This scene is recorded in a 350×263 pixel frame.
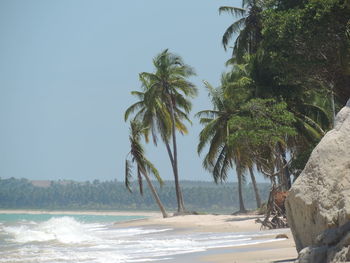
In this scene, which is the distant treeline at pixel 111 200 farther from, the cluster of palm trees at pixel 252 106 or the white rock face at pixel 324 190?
the white rock face at pixel 324 190

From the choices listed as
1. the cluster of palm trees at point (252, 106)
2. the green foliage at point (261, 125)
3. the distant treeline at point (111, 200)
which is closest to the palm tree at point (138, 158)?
the cluster of palm trees at point (252, 106)

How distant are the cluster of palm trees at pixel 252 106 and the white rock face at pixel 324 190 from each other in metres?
11.0

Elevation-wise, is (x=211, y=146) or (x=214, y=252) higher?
(x=211, y=146)

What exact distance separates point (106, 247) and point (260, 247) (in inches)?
234

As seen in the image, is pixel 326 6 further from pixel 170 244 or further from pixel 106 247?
pixel 106 247

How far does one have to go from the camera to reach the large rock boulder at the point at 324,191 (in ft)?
29.3

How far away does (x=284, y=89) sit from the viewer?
3055cm

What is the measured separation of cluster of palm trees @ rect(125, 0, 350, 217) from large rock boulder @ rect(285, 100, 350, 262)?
10978 mm

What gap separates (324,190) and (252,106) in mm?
17401

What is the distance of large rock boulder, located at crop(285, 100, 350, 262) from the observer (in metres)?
8.93

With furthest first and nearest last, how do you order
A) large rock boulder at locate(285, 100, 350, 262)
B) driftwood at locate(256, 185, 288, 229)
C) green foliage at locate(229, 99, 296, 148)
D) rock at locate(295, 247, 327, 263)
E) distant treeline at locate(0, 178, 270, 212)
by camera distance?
1. distant treeline at locate(0, 178, 270, 212)
2. green foliage at locate(229, 99, 296, 148)
3. driftwood at locate(256, 185, 288, 229)
4. large rock boulder at locate(285, 100, 350, 262)
5. rock at locate(295, 247, 327, 263)

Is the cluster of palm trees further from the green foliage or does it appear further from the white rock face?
the white rock face

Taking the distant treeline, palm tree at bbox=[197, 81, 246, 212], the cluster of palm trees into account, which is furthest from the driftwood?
the distant treeline

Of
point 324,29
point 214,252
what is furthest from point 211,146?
point 214,252
